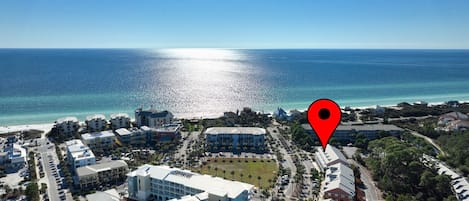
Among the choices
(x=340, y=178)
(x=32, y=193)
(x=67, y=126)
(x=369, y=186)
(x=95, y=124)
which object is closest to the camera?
(x=32, y=193)

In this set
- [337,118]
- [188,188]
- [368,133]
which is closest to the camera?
[337,118]

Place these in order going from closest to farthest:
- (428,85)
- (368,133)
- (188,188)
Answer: (188,188) → (368,133) → (428,85)

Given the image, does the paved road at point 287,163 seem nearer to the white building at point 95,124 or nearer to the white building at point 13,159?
the white building at point 95,124

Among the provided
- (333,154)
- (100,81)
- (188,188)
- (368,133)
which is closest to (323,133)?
(188,188)

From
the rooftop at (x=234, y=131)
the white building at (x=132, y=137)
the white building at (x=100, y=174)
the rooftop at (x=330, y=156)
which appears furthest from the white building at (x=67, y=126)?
the rooftop at (x=330, y=156)

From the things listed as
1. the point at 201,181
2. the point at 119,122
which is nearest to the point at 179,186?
the point at 201,181

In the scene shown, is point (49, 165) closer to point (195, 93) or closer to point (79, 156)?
point (79, 156)

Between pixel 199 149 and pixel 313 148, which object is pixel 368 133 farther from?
pixel 199 149

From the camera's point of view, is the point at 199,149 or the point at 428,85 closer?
the point at 199,149
